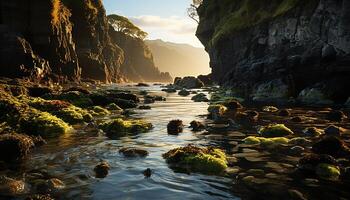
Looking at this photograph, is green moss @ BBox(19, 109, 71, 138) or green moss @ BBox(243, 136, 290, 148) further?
green moss @ BBox(19, 109, 71, 138)

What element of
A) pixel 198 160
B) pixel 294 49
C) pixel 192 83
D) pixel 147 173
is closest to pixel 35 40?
pixel 192 83

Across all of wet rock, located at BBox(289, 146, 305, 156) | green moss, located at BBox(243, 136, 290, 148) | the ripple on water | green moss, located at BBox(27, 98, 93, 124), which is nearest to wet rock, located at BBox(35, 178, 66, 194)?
the ripple on water

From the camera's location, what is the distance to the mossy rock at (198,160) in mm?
13430

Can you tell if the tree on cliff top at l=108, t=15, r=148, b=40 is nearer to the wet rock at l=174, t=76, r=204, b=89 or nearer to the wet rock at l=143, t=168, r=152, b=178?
the wet rock at l=174, t=76, r=204, b=89

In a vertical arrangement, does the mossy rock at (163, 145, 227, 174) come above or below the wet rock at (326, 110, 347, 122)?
below

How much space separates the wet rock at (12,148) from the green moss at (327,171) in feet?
34.3

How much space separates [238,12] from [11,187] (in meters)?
75.7

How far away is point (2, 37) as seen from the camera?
5628 centimetres

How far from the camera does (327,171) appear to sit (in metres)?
12.7

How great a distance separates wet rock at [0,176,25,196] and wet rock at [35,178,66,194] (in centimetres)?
42

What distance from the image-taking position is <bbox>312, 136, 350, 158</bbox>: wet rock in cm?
1530

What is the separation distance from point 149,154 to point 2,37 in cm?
4823

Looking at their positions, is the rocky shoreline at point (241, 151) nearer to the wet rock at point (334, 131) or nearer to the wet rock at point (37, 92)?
the wet rock at point (334, 131)

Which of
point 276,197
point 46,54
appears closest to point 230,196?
point 276,197
